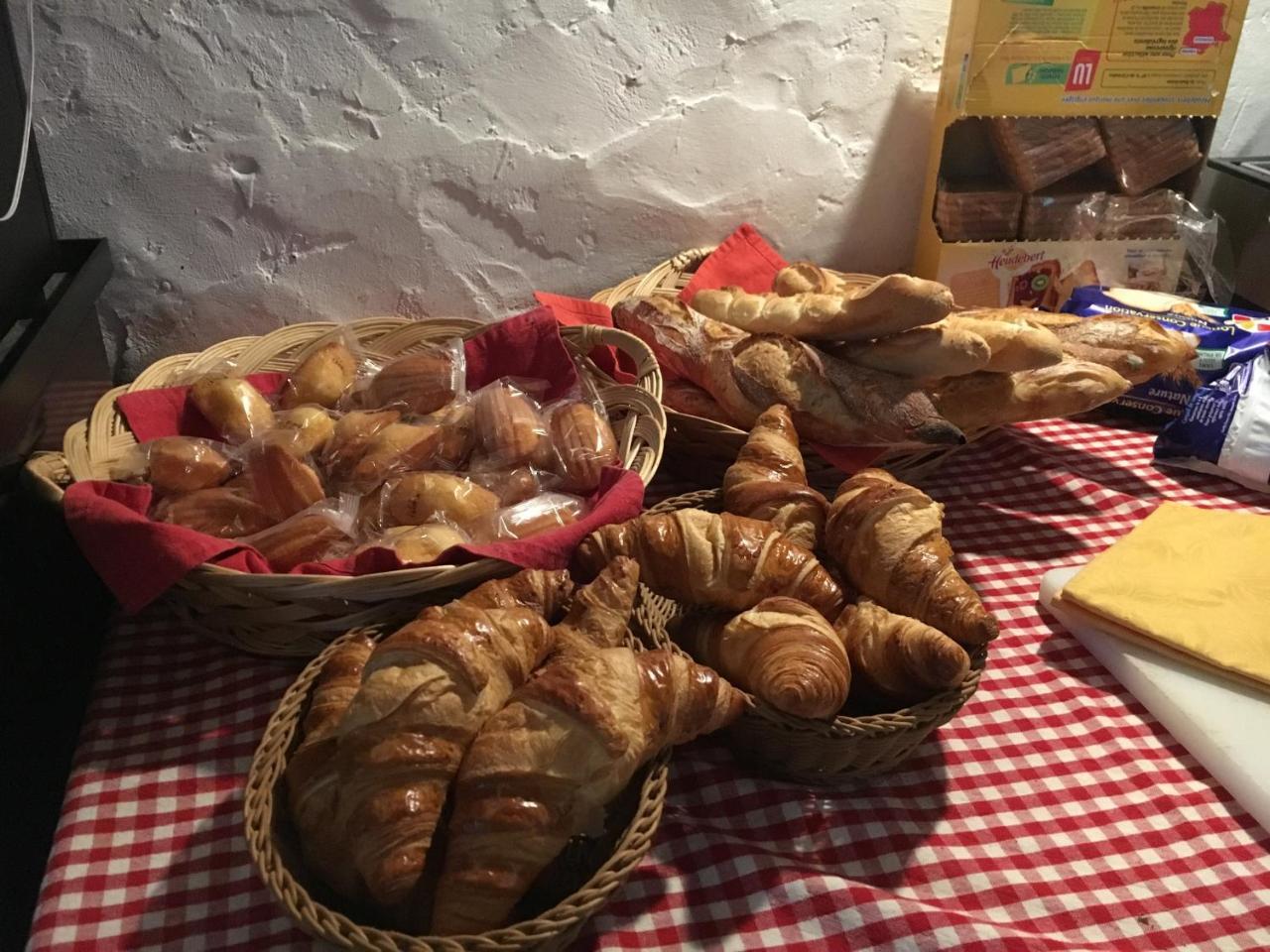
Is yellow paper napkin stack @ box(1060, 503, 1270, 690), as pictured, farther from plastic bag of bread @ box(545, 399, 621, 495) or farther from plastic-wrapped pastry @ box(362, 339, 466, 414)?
plastic-wrapped pastry @ box(362, 339, 466, 414)

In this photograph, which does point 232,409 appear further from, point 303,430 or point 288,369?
point 288,369

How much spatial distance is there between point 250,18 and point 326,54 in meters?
0.10

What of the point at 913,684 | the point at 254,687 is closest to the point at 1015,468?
the point at 913,684

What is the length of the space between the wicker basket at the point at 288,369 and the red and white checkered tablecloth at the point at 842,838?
0.09m

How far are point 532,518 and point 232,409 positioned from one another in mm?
403

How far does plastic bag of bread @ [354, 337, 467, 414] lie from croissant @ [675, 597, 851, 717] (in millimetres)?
497

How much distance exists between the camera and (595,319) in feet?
4.77

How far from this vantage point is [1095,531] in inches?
49.4

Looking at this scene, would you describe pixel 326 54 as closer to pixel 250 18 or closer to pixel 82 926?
pixel 250 18

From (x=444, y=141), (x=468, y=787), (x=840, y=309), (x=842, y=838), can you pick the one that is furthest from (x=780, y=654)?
(x=444, y=141)

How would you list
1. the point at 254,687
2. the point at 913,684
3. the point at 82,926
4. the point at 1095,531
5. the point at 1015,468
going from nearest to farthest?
the point at 82,926 < the point at 913,684 < the point at 254,687 < the point at 1095,531 < the point at 1015,468

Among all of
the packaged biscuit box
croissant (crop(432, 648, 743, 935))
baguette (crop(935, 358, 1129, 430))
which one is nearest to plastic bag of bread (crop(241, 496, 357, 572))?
croissant (crop(432, 648, 743, 935))

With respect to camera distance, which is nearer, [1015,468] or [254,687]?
[254,687]

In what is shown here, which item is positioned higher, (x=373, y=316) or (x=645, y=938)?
(x=373, y=316)
